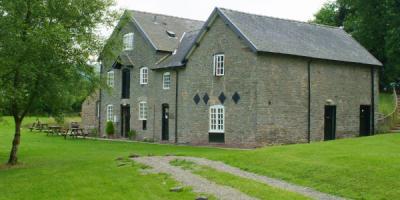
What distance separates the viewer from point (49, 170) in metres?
20.3

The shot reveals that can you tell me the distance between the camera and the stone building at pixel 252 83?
30359 mm

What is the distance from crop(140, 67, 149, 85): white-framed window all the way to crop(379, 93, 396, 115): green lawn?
17.9m

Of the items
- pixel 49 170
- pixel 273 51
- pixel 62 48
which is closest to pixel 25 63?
pixel 62 48

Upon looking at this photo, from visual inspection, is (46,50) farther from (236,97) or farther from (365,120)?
(365,120)

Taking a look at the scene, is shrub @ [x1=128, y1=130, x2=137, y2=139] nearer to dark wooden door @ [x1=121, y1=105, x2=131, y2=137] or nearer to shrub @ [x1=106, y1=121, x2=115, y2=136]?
dark wooden door @ [x1=121, y1=105, x2=131, y2=137]

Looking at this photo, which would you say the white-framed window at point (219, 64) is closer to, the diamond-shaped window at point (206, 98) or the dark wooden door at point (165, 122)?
the diamond-shaped window at point (206, 98)

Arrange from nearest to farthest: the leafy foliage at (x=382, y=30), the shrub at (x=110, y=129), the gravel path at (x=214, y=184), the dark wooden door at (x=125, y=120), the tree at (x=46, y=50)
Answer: the gravel path at (x=214, y=184) < the tree at (x=46, y=50) < the dark wooden door at (x=125, y=120) < the shrub at (x=110, y=129) < the leafy foliage at (x=382, y=30)

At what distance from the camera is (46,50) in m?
20.9

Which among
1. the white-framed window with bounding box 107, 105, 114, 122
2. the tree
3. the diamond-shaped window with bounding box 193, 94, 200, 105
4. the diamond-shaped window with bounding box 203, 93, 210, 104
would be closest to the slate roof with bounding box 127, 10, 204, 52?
the diamond-shaped window with bounding box 193, 94, 200, 105

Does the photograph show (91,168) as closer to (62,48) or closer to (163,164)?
(163,164)

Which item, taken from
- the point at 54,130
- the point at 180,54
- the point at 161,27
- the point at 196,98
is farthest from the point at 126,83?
the point at 196,98

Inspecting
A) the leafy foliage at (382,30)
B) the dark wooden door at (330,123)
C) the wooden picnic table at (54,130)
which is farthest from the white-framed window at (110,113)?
the leafy foliage at (382,30)

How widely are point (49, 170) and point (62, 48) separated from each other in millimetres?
4732

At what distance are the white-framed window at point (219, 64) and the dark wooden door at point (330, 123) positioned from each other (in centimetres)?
688
